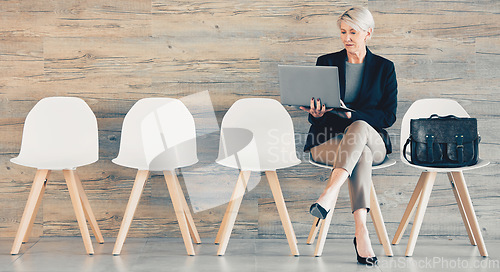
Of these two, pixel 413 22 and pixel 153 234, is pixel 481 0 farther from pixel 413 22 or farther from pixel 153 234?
pixel 153 234

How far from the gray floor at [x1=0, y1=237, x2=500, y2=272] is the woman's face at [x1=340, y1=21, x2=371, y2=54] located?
3.58 ft

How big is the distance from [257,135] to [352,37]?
29.0 inches

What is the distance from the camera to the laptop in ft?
8.70

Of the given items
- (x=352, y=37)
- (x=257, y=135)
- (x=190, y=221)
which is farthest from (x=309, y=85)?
(x=190, y=221)

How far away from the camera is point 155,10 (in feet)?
10.8

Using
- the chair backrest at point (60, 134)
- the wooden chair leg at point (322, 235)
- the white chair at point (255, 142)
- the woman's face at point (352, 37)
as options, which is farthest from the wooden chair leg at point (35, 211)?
the woman's face at point (352, 37)

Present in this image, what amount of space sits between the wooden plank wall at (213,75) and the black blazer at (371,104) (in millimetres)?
396

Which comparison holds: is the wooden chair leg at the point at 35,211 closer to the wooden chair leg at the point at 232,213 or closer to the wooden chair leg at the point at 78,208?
the wooden chair leg at the point at 78,208

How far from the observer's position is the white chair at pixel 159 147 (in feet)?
9.61

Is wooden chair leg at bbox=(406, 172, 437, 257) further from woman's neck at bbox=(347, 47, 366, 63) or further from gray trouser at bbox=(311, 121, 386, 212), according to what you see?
woman's neck at bbox=(347, 47, 366, 63)

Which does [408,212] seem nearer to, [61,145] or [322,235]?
[322,235]

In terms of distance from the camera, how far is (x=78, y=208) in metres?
2.95

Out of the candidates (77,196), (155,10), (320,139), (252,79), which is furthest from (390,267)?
(155,10)

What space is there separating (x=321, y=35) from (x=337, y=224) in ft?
3.76
